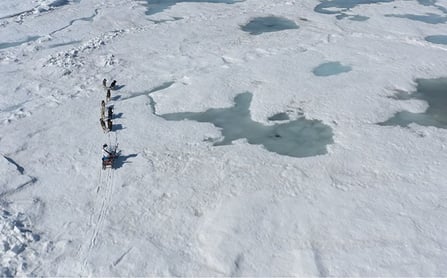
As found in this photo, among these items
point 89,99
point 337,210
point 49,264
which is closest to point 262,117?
point 337,210

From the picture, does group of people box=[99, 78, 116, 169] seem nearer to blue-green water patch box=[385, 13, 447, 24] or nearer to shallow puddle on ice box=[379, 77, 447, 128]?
shallow puddle on ice box=[379, 77, 447, 128]

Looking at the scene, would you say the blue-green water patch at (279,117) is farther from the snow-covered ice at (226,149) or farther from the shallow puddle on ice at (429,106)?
the shallow puddle on ice at (429,106)

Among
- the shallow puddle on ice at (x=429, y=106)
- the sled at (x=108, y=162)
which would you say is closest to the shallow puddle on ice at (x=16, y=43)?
the sled at (x=108, y=162)

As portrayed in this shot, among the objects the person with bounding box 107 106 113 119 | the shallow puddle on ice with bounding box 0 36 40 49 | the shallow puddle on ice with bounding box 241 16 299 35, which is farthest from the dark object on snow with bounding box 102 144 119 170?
the shallow puddle on ice with bounding box 241 16 299 35

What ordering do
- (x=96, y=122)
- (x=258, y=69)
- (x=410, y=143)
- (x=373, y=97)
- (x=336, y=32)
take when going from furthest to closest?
(x=336, y=32)
(x=258, y=69)
(x=373, y=97)
(x=96, y=122)
(x=410, y=143)

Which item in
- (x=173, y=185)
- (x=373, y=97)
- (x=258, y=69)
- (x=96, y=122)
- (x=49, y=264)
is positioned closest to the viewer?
(x=49, y=264)

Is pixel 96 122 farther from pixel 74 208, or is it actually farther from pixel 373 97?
pixel 373 97
